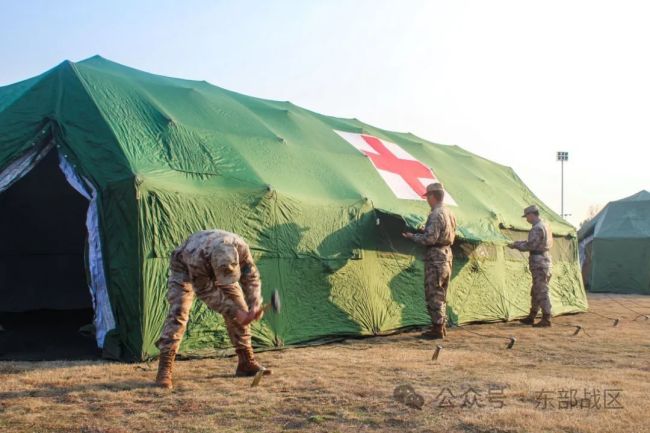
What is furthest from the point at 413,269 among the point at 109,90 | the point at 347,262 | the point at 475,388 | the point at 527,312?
the point at 109,90

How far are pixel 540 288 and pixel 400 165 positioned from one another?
2821 millimetres

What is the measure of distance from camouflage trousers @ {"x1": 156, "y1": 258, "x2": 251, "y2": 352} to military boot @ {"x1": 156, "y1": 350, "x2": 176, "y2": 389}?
0.17 ft

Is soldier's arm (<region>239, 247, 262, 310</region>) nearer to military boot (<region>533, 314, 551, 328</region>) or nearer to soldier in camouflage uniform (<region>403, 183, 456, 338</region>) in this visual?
soldier in camouflage uniform (<region>403, 183, 456, 338</region>)

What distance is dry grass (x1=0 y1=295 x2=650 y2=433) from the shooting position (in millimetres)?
3662

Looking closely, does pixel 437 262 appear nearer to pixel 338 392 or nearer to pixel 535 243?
pixel 535 243

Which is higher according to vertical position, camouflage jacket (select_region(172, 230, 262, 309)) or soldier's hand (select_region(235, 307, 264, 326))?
camouflage jacket (select_region(172, 230, 262, 309))

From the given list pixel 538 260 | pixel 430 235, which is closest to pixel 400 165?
pixel 538 260

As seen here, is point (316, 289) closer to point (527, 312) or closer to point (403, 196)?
point (403, 196)

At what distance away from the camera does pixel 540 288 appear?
30.8ft

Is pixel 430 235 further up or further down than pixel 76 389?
further up

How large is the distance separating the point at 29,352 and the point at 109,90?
292cm

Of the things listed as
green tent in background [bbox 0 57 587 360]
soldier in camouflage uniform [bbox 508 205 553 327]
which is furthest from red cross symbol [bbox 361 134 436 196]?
soldier in camouflage uniform [bbox 508 205 553 327]

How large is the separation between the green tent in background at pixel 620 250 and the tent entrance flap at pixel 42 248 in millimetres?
14967

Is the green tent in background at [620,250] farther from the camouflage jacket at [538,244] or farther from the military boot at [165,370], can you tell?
the military boot at [165,370]
